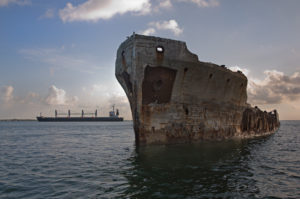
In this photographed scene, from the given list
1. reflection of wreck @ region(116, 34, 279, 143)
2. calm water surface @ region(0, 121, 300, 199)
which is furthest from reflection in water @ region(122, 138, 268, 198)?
reflection of wreck @ region(116, 34, 279, 143)

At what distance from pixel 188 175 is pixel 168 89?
5999mm

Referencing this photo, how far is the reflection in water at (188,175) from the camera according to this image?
575 cm

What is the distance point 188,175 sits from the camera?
23.6ft

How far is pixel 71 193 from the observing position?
224 inches

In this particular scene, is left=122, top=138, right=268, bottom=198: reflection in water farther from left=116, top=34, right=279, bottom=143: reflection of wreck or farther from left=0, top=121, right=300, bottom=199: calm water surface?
left=116, top=34, right=279, bottom=143: reflection of wreck

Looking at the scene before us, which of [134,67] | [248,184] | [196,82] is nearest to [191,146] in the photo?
[196,82]

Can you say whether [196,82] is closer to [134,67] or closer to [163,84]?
[163,84]

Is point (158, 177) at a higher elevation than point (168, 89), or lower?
lower

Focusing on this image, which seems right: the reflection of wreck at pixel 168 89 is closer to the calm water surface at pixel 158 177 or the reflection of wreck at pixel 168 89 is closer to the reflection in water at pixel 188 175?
the reflection in water at pixel 188 175

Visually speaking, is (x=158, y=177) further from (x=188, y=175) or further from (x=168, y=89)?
(x=168, y=89)

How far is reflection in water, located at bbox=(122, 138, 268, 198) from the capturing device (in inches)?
227

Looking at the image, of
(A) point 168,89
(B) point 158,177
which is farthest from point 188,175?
(A) point 168,89

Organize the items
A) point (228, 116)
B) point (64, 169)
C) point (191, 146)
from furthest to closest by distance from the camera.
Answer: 1. point (228, 116)
2. point (191, 146)
3. point (64, 169)

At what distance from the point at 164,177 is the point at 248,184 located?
2365mm
